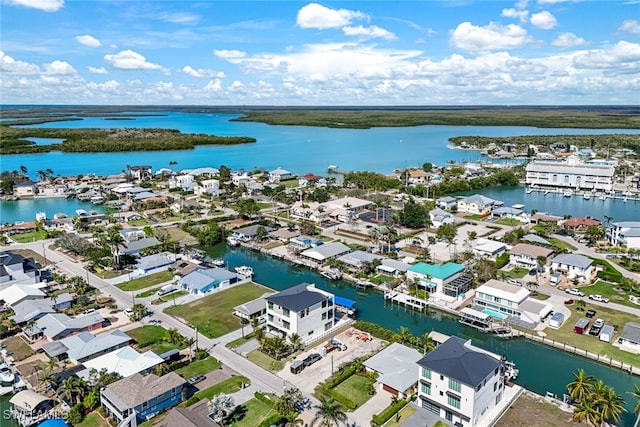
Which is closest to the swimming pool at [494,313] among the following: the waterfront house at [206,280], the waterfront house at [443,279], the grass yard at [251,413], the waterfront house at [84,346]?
the waterfront house at [443,279]

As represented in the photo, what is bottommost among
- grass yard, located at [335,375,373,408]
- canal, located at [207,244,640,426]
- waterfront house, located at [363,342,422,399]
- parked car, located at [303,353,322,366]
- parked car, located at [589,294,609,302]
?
Result: canal, located at [207,244,640,426]

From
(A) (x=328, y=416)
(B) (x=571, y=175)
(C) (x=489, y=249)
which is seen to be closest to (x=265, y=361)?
(A) (x=328, y=416)

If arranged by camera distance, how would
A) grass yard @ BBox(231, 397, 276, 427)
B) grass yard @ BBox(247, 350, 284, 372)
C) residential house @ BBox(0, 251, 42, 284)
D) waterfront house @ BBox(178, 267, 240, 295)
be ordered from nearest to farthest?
grass yard @ BBox(231, 397, 276, 427) → grass yard @ BBox(247, 350, 284, 372) → waterfront house @ BBox(178, 267, 240, 295) → residential house @ BBox(0, 251, 42, 284)

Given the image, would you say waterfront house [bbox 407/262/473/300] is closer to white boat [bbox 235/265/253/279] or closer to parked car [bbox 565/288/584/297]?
parked car [bbox 565/288/584/297]

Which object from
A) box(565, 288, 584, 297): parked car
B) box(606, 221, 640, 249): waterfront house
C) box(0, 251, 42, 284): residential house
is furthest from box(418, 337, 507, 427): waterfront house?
box(0, 251, 42, 284): residential house

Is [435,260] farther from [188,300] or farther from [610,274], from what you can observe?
[188,300]

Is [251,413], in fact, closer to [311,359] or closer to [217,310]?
[311,359]
